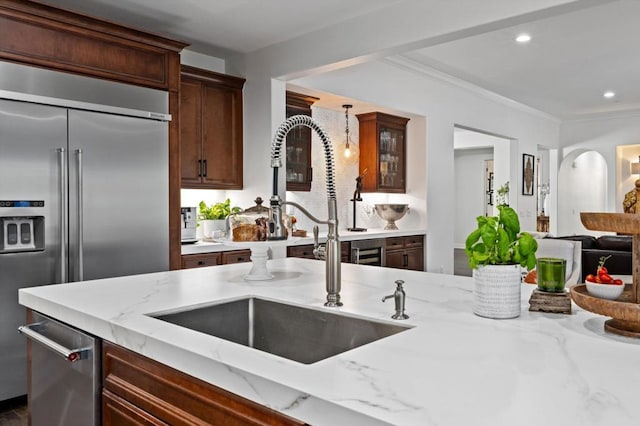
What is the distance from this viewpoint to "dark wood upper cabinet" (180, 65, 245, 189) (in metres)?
4.36

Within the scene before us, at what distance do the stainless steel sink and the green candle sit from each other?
1.43 feet

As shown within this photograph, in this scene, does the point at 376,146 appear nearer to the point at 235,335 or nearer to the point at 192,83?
the point at 192,83

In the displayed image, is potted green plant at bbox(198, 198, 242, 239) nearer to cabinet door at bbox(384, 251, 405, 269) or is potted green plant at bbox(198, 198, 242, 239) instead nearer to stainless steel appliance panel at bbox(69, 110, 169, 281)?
stainless steel appliance panel at bbox(69, 110, 169, 281)

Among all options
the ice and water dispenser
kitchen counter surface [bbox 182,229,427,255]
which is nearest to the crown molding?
kitchen counter surface [bbox 182,229,427,255]

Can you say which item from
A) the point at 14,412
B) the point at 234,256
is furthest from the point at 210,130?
the point at 14,412

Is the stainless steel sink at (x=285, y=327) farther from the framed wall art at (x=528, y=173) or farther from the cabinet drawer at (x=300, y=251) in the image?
the framed wall art at (x=528, y=173)

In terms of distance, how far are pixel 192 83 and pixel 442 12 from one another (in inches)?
84.2

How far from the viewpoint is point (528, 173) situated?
8766mm

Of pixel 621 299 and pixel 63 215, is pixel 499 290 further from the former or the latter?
pixel 63 215

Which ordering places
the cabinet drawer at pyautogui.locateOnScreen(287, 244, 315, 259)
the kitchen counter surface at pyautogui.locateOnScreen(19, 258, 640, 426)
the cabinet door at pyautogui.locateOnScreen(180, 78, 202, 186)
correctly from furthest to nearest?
the cabinet drawer at pyautogui.locateOnScreen(287, 244, 315, 259) → the cabinet door at pyautogui.locateOnScreen(180, 78, 202, 186) → the kitchen counter surface at pyautogui.locateOnScreen(19, 258, 640, 426)

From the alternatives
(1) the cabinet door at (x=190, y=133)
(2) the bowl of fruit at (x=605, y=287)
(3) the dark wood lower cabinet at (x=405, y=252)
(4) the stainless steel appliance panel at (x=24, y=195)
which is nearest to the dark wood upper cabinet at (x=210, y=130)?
(1) the cabinet door at (x=190, y=133)

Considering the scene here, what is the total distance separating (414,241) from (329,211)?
4.49 m

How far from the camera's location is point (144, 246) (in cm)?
365

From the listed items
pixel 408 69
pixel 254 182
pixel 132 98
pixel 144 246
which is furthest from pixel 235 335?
pixel 408 69
